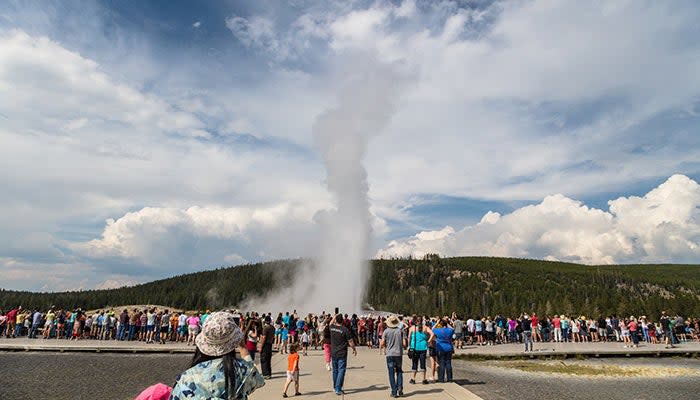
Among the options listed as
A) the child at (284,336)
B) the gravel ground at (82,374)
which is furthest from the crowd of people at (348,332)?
the gravel ground at (82,374)

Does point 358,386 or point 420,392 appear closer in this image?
point 420,392

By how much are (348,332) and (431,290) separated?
505 ft

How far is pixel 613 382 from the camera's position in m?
15.0

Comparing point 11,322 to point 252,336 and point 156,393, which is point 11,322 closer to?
point 252,336

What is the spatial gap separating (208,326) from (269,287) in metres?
147

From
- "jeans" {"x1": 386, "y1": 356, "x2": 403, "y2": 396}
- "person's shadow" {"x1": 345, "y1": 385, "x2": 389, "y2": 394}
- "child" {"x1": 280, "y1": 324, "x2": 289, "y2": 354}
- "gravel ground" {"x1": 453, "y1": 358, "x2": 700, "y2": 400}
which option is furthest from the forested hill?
"jeans" {"x1": 386, "y1": 356, "x2": 403, "y2": 396}

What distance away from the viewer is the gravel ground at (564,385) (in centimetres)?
1246

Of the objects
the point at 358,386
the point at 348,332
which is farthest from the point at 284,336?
the point at 348,332

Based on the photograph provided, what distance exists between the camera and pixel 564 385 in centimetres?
1418

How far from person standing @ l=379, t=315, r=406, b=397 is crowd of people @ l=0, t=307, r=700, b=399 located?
23mm

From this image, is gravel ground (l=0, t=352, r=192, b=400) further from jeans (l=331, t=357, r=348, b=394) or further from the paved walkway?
jeans (l=331, t=357, r=348, b=394)

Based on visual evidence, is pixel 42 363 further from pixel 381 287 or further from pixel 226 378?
pixel 381 287

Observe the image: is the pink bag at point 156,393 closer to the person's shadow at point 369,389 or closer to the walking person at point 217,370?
the walking person at point 217,370

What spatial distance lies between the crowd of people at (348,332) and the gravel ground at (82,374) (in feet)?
9.90
